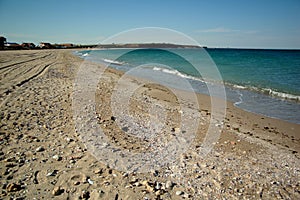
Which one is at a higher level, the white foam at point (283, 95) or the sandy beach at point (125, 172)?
the white foam at point (283, 95)

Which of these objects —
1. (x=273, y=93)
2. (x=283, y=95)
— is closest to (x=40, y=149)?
(x=283, y=95)

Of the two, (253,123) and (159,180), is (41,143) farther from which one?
(253,123)

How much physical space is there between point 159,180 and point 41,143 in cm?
280

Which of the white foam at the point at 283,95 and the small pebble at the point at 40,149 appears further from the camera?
the white foam at the point at 283,95

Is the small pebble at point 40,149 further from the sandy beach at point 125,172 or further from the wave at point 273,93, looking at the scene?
the wave at point 273,93

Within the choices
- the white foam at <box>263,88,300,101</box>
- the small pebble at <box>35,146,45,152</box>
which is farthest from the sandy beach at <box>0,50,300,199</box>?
the white foam at <box>263,88,300,101</box>

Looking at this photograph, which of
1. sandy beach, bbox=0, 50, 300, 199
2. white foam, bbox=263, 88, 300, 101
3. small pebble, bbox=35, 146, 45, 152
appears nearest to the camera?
sandy beach, bbox=0, 50, 300, 199

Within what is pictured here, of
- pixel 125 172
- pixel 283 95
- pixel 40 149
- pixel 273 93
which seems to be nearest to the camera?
pixel 125 172

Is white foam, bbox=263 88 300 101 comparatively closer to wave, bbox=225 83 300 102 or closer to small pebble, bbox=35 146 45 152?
wave, bbox=225 83 300 102

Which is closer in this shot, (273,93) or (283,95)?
(283,95)

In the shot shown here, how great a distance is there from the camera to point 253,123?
748cm

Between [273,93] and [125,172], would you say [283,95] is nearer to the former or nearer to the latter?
[273,93]

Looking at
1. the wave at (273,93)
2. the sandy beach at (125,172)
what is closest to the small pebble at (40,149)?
the sandy beach at (125,172)

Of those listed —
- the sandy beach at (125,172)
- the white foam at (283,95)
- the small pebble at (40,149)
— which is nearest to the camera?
the sandy beach at (125,172)
